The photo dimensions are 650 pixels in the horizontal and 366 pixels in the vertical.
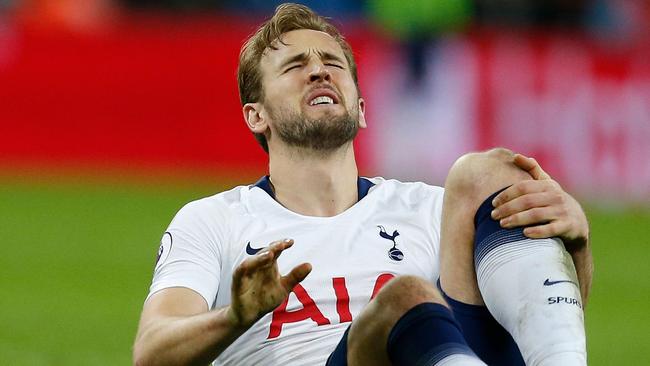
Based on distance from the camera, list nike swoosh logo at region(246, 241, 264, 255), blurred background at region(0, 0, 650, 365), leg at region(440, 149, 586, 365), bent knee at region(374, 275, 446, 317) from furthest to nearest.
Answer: blurred background at region(0, 0, 650, 365)
nike swoosh logo at region(246, 241, 264, 255)
leg at region(440, 149, 586, 365)
bent knee at region(374, 275, 446, 317)

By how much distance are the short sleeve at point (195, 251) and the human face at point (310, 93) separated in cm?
39

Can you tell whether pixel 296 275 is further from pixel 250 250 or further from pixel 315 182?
pixel 315 182

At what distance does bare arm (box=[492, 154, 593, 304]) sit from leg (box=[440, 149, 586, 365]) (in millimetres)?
32

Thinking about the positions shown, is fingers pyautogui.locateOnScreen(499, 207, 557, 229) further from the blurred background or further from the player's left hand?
the blurred background

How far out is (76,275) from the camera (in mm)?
10516

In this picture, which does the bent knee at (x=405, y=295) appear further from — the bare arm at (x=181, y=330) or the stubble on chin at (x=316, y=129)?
the stubble on chin at (x=316, y=129)

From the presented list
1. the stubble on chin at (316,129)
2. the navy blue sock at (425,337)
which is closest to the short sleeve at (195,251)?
the stubble on chin at (316,129)

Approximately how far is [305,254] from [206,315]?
2.31ft

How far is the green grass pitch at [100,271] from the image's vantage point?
26.6 ft

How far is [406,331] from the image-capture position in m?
3.75

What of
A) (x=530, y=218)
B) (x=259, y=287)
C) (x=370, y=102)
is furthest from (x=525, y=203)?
(x=370, y=102)

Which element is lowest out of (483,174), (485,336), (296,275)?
(485,336)

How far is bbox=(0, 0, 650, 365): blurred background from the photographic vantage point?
44.0 ft

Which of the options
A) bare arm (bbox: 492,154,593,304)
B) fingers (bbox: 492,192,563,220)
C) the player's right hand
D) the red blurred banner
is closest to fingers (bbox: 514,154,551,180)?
bare arm (bbox: 492,154,593,304)
